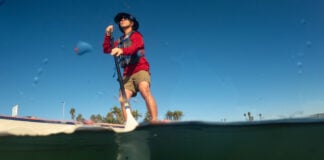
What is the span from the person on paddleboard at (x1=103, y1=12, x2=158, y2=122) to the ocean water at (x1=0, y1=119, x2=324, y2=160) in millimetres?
1138

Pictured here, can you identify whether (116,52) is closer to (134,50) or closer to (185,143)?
(134,50)

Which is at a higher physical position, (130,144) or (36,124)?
(36,124)

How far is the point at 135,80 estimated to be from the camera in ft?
14.6

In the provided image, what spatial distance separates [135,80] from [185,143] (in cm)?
404

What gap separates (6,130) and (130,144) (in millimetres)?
2998

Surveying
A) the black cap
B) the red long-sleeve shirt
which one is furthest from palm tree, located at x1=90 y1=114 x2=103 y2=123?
the black cap

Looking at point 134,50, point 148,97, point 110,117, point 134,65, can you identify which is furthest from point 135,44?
point 110,117

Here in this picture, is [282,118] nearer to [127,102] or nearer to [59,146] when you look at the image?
[127,102]

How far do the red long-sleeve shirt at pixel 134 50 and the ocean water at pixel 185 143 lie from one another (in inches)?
53.0

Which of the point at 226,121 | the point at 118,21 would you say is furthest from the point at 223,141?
the point at 118,21

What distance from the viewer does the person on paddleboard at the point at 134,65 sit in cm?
432

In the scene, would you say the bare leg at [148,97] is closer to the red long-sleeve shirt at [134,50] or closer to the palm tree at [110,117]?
the red long-sleeve shirt at [134,50]

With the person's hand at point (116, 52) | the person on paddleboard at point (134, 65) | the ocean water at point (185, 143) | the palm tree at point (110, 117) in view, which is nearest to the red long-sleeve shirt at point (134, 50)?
the person on paddleboard at point (134, 65)

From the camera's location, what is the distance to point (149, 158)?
834cm
